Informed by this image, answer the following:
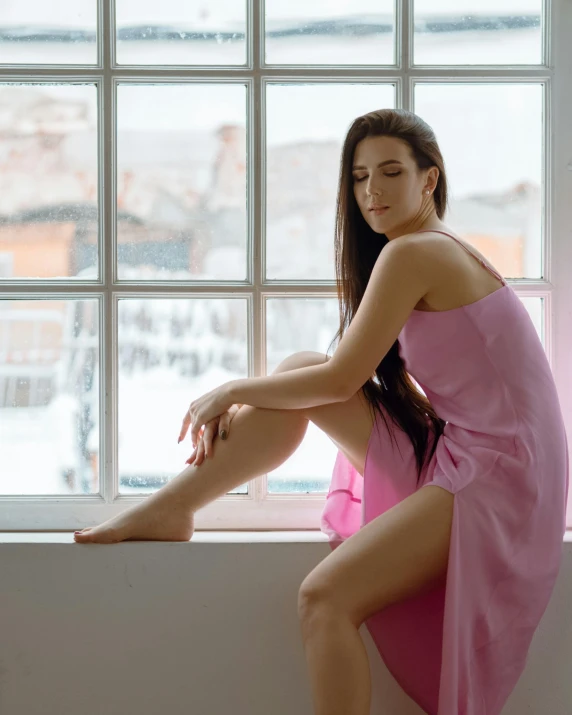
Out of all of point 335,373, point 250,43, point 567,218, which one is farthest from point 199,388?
point 567,218

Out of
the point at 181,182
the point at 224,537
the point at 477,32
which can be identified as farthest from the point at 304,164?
the point at 224,537

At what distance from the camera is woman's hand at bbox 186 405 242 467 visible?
151 centimetres

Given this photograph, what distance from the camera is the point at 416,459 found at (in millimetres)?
1458

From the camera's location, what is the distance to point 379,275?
55.4 inches

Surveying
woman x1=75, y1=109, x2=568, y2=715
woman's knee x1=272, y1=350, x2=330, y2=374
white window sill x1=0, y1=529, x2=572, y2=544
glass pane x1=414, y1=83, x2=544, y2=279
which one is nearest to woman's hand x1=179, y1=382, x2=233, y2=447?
woman x1=75, y1=109, x2=568, y2=715

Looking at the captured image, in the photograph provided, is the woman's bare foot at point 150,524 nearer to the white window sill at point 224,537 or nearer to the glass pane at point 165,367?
the white window sill at point 224,537

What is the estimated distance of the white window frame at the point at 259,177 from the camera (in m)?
1.81

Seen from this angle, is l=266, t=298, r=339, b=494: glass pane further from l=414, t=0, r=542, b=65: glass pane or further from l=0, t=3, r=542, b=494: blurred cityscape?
l=414, t=0, r=542, b=65: glass pane

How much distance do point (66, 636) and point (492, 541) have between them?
0.89 m

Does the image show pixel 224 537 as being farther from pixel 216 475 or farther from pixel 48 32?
pixel 48 32

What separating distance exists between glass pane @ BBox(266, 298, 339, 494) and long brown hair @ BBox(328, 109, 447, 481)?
172 mm

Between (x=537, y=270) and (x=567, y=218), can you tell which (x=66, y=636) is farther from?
(x=567, y=218)

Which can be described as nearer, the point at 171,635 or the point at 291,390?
the point at 291,390

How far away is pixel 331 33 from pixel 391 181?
22.1 inches
